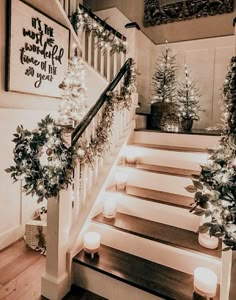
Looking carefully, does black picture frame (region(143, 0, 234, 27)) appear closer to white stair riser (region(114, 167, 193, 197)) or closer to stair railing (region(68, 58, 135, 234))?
stair railing (region(68, 58, 135, 234))

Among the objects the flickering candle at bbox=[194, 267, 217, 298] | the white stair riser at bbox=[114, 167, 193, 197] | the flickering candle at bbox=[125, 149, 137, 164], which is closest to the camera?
the flickering candle at bbox=[194, 267, 217, 298]

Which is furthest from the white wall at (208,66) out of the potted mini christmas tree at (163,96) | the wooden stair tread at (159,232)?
the wooden stair tread at (159,232)

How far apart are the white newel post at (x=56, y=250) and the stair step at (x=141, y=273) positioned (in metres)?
0.16

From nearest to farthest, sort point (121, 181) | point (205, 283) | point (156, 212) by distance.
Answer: point (205, 283)
point (156, 212)
point (121, 181)

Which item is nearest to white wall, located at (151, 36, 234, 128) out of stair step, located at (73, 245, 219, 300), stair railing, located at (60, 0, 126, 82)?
stair railing, located at (60, 0, 126, 82)

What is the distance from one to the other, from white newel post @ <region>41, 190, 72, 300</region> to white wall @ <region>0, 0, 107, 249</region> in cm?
94

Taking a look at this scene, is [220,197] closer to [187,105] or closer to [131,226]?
[131,226]

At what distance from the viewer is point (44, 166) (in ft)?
5.73

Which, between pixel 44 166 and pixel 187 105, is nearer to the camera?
pixel 44 166

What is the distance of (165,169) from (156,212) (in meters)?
0.57

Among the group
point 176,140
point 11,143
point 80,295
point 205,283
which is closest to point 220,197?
point 205,283

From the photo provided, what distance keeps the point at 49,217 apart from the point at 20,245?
3.39 ft

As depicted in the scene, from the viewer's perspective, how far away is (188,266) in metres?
1.80

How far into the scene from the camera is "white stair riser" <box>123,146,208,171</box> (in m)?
2.54
